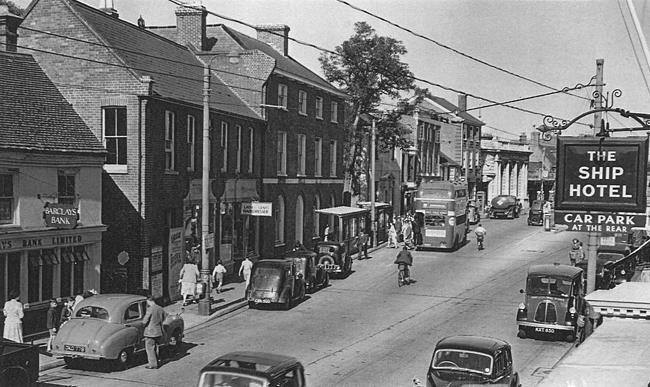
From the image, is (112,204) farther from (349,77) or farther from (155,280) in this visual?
(349,77)

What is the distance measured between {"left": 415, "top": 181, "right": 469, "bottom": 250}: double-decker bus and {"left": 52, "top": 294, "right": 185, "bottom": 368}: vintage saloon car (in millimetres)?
26399

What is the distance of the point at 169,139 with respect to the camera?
99.3 feet

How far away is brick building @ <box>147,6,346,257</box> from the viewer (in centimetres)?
3941

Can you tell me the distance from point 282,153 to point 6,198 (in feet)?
68.6

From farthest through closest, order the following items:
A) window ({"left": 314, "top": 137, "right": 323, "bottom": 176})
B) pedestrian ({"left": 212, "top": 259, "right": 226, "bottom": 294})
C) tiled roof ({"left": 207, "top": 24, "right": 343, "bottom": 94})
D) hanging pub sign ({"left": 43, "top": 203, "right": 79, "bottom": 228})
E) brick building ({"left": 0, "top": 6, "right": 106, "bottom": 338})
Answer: window ({"left": 314, "top": 137, "right": 323, "bottom": 176}) < tiled roof ({"left": 207, "top": 24, "right": 343, "bottom": 94}) < pedestrian ({"left": 212, "top": 259, "right": 226, "bottom": 294}) < hanging pub sign ({"left": 43, "top": 203, "right": 79, "bottom": 228}) < brick building ({"left": 0, "top": 6, "right": 106, "bottom": 338})

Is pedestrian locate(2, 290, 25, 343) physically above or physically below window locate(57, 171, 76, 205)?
below

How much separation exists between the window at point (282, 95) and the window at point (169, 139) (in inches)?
455

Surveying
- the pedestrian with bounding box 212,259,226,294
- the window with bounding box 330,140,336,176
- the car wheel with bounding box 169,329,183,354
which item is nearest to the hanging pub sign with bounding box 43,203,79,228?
the car wheel with bounding box 169,329,183,354

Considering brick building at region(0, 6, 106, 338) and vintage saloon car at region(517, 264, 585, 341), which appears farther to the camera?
vintage saloon car at region(517, 264, 585, 341)

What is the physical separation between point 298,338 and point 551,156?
8488 cm

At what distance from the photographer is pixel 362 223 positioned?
151 feet

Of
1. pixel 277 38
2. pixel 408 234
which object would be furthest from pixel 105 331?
pixel 277 38

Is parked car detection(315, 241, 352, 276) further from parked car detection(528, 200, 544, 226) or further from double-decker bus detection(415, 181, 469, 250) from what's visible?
parked car detection(528, 200, 544, 226)

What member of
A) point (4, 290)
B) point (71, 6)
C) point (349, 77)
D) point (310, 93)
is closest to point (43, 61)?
point (71, 6)
